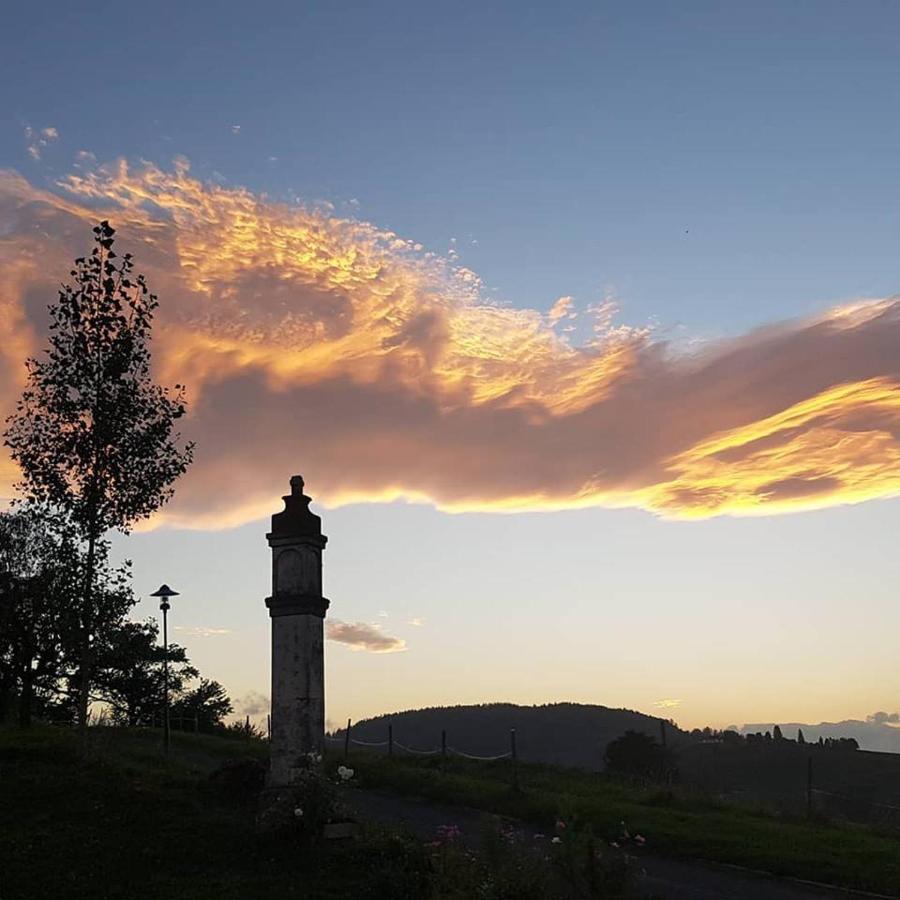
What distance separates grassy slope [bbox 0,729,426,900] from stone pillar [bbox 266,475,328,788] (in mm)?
1641

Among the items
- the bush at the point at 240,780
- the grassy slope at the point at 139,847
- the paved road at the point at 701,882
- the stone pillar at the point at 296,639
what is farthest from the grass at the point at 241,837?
the stone pillar at the point at 296,639

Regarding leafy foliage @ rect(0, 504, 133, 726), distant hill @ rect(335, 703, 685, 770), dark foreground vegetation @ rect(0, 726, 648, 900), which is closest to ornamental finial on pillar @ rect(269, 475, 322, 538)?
dark foreground vegetation @ rect(0, 726, 648, 900)

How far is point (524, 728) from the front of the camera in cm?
10175

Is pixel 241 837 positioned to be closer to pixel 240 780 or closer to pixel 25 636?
pixel 240 780

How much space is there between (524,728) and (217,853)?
89.1m

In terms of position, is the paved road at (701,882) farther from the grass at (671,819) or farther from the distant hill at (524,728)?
the distant hill at (524,728)

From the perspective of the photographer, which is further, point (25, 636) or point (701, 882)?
point (25, 636)

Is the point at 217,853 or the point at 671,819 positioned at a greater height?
the point at 217,853

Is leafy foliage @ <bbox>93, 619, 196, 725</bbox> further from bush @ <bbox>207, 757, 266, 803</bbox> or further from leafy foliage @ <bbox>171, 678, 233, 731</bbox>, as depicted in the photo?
bush @ <bbox>207, 757, 266, 803</bbox>

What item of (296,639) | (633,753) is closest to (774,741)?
(633,753)

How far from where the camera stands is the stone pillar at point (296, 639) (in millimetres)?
17406

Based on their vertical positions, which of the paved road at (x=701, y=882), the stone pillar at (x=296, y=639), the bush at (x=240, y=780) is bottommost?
the paved road at (x=701, y=882)

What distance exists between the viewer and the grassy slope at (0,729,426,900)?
14336 mm

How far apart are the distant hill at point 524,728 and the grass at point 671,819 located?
189 feet
